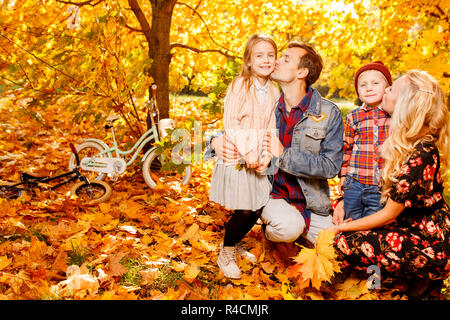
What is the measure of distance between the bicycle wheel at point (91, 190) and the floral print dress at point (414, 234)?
91.4 inches

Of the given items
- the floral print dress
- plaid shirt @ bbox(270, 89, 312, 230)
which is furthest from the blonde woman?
plaid shirt @ bbox(270, 89, 312, 230)

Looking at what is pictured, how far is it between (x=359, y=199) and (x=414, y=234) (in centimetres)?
40

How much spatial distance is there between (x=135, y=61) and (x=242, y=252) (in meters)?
2.42

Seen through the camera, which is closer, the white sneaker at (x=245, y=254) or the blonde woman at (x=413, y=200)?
the blonde woman at (x=413, y=200)

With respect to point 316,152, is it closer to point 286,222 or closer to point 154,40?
point 286,222

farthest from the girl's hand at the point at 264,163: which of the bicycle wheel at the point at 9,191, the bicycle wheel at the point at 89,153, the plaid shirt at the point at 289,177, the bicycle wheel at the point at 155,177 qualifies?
the bicycle wheel at the point at 9,191

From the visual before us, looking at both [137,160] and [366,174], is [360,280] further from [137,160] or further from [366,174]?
[137,160]

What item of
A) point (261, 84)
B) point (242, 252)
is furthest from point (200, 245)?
point (261, 84)

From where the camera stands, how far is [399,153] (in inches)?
77.8

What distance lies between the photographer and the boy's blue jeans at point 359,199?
2.29m

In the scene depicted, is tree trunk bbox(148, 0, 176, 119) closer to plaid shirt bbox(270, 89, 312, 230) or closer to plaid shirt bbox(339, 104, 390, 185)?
plaid shirt bbox(270, 89, 312, 230)

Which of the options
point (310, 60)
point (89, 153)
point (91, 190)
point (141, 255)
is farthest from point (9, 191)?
point (310, 60)

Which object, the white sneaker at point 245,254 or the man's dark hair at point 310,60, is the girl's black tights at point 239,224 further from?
the man's dark hair at point 310,60

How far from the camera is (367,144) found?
2328mm
